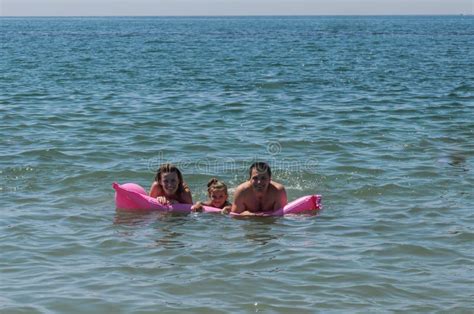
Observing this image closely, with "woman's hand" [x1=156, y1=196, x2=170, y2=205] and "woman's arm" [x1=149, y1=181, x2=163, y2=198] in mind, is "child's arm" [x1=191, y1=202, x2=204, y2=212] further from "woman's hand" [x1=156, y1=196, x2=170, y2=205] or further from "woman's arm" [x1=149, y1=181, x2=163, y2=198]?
"woman's arm" [x1=149, y1=181, x2=163, y2=198]

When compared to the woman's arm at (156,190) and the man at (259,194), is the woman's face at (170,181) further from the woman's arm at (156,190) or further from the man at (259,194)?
the man at (259,194)

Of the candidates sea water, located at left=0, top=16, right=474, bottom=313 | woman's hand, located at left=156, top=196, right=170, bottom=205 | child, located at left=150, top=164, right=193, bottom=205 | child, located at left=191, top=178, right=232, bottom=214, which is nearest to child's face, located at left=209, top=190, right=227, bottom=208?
child, located at left=191, top=178, right=232, bottom=214

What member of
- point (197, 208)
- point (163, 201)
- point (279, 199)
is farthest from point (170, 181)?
point (279, 199)

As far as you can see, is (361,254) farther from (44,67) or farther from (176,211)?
(44,67)

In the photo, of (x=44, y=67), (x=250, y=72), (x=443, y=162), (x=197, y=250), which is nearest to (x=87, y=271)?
(x=197, y=250)

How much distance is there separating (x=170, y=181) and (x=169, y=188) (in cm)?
10

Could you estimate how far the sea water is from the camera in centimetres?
693

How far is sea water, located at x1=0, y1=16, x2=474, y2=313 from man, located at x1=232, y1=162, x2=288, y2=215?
→ 1.02ft

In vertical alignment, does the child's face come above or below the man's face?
below

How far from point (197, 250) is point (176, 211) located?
1631 mm

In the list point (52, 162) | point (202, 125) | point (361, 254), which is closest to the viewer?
point (361, 254)

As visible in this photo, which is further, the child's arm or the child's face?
the child's face

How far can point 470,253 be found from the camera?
8.03m

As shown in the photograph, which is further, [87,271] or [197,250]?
[197,250]
